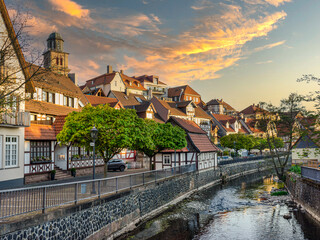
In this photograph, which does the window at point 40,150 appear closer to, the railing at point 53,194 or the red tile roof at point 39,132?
the red tile roof at point 39,132

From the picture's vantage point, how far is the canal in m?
17.4

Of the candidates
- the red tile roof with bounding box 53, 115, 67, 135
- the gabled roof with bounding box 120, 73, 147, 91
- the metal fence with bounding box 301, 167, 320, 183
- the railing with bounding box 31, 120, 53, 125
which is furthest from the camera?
the gabled roof with bounding box 120, 73, 147, 91

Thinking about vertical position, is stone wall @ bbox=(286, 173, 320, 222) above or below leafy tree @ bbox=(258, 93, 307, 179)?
below

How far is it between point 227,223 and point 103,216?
9.13 meters

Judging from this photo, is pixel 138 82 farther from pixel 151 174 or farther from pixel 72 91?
pixel 151 174

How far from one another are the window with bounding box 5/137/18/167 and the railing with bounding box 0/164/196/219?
27.7 ft

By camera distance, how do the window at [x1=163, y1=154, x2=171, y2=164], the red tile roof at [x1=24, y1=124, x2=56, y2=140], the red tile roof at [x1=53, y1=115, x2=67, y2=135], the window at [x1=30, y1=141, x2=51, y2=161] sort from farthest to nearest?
the window at [x1=163, y1=154, x2=171, y2=164] < the red tile roof at [x1=53, y1=115, x2=67, y2=135] < the window at [x1=30, y1=141, x2=51, y2=161] < the red tile roof at [x1=24, y1=124, x2=56, y2=140]

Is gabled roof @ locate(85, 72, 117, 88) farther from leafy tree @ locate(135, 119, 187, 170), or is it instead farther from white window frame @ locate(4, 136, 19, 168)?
white window frame @ locate(4, 136, 19, 168)

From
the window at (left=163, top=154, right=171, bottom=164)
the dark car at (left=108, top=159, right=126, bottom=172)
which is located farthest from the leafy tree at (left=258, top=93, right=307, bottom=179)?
the dark car at (left=108, top=159, right=126, bottom=172)

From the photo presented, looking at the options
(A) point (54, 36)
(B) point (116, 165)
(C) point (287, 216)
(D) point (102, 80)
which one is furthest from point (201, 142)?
(D) point (102, 80)

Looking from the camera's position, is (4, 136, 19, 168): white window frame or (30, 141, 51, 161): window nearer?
(4, 136, 19, 168): white window frame

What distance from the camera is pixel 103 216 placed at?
15.1 meters

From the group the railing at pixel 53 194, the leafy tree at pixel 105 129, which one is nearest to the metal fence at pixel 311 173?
the leafy tree at pixel 105 129

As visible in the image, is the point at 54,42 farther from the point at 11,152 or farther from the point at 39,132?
the point at 11,152
